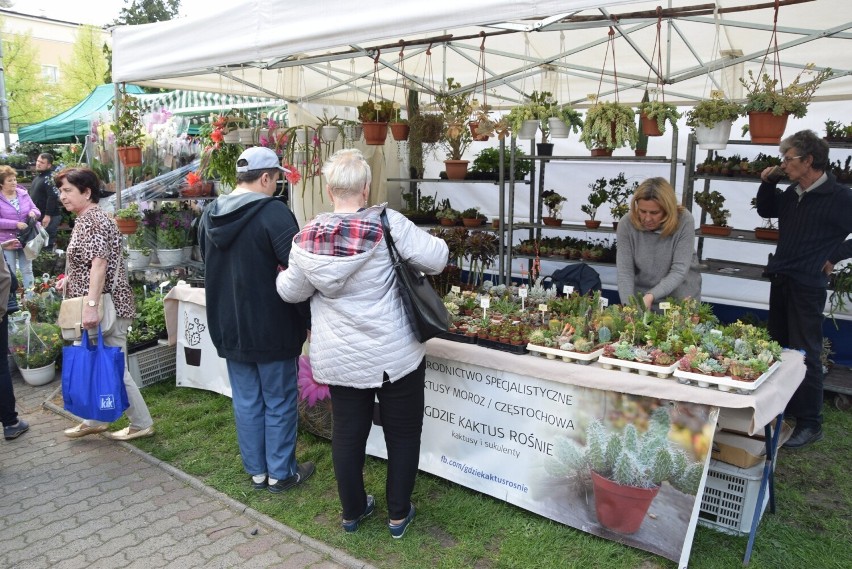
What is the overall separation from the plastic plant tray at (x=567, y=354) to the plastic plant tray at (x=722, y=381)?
38 cm

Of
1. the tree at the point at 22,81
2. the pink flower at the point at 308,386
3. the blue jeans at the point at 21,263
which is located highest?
the tree at the point at 22,81

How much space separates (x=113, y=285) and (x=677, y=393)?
10.4 ft

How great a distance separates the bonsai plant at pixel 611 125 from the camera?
4.12 metres

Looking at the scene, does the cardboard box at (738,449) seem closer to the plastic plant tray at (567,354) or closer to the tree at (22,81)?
the plastic plant tray at (567,354)

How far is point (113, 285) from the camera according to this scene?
3.76m

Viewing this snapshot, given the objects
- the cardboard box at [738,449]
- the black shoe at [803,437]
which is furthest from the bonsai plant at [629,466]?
the black shoe at [803,437]

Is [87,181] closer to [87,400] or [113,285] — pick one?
[113,285]

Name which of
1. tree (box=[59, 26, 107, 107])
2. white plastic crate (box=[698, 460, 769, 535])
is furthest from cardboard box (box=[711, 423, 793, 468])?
tree (box=[59, 26, 107, 107])

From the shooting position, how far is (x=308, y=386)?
381cm

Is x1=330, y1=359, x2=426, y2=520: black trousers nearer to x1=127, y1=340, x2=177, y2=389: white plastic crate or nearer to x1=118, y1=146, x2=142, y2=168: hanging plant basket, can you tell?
x1=127, y1=340, x2=177, y2=389: white plastic crate

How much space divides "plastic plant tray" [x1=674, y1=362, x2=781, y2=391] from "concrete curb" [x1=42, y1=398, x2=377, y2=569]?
5.12 feet

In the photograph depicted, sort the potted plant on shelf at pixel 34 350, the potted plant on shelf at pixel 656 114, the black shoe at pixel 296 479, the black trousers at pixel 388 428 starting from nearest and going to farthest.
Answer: the black trousers at pixel 388 428 < the black shoe at pixel 296 479 < the potted plant on shelf at pixel 656 114 < the potted plant on shelf at pixel 34 350

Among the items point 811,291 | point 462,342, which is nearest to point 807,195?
point 811,291

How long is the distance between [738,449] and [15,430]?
4300 millimetres
